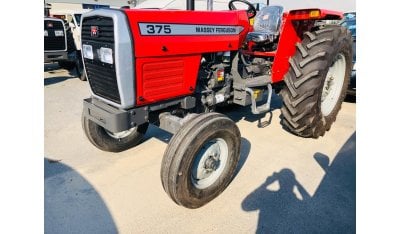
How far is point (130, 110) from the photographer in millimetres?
2367

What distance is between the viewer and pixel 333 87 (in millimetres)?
4082

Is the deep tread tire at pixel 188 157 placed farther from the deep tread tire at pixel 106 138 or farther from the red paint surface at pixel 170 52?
the deep tread tire at pixel 106 138

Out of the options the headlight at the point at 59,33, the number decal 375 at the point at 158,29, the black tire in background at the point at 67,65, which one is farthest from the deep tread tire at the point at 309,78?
the black tire in background at the point at 67,65

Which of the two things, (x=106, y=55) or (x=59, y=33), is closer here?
(x=106, y=55)

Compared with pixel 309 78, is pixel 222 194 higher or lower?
lower

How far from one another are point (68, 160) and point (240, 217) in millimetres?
2017

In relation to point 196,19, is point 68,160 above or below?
below

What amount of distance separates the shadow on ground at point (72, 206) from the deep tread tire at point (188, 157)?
0.57 m

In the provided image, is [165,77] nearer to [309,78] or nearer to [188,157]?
[188,157]

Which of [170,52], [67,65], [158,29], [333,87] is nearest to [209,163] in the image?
[170,52]

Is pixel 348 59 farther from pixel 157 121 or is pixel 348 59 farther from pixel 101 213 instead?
pixel 101 213

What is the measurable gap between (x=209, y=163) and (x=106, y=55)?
48.4 inches

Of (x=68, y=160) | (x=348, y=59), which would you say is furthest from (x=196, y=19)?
(x=348, y=59)

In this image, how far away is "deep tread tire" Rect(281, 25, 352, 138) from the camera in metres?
3.12
